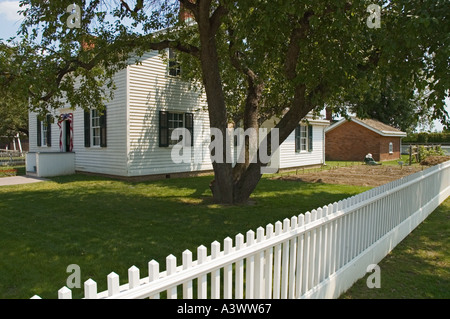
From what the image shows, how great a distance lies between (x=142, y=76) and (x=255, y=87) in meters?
6.02

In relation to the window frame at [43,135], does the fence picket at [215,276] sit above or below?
below

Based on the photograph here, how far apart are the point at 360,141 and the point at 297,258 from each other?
29.9 meters

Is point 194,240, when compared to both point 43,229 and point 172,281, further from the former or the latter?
point 172,281

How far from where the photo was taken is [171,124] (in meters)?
15.8

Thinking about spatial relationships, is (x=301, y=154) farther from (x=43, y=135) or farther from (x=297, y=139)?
(x=43, y=135)

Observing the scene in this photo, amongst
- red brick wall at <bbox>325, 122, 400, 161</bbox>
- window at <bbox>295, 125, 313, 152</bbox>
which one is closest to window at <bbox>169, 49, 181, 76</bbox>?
window at <bbox>295, 125, 313, 152</bbox>

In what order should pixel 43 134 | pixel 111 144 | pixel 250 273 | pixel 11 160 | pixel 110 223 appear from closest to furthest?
pixel 250 273 < pixel 110 223 < pixel 111 144 < pixel 43 134 < pixel 11 160

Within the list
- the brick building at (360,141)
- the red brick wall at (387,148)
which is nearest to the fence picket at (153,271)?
the brick building at (360,141)

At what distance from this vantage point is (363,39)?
23.9ft

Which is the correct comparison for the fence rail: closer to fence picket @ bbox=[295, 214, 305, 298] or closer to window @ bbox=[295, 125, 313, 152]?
window @ bbox=[295, 125, 313, 152]

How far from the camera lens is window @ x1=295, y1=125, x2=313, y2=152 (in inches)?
845

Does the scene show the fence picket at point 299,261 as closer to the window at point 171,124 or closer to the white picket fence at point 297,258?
the white picket fence at point 297,258

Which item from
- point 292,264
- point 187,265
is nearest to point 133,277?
point 187,265

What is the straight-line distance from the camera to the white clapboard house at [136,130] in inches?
564
